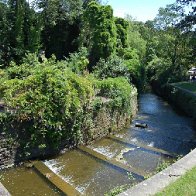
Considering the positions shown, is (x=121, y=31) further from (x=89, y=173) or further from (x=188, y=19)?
(x=89, y=173)

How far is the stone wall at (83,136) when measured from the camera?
12.9 meters

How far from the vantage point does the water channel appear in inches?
456

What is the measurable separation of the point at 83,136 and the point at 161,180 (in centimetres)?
831

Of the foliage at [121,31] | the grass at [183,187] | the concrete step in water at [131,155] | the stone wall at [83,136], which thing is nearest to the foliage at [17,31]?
the foliage at [121,31]

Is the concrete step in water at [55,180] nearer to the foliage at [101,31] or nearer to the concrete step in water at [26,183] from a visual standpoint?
the concrete step in water at [26,183]

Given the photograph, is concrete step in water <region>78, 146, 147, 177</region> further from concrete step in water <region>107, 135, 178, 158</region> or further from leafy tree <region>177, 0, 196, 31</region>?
leafy tree <region>177, 0, 196, 31</region>

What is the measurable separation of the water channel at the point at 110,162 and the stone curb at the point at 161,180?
2981 mm

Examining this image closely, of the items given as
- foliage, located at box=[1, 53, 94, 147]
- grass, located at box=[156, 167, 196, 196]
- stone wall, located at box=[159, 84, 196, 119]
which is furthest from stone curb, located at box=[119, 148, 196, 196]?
stone wall, located at box=[159, 84, 196, 119]

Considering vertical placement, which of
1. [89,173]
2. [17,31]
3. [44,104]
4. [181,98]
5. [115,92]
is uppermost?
[17,31]

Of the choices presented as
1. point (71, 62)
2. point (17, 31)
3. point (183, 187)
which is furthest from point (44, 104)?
point (17, 31)

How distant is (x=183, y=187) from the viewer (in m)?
7.52

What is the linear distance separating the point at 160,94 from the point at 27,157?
24.5 meters

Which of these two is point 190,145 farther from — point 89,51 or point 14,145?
point 89,51

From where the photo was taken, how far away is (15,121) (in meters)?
13.2
